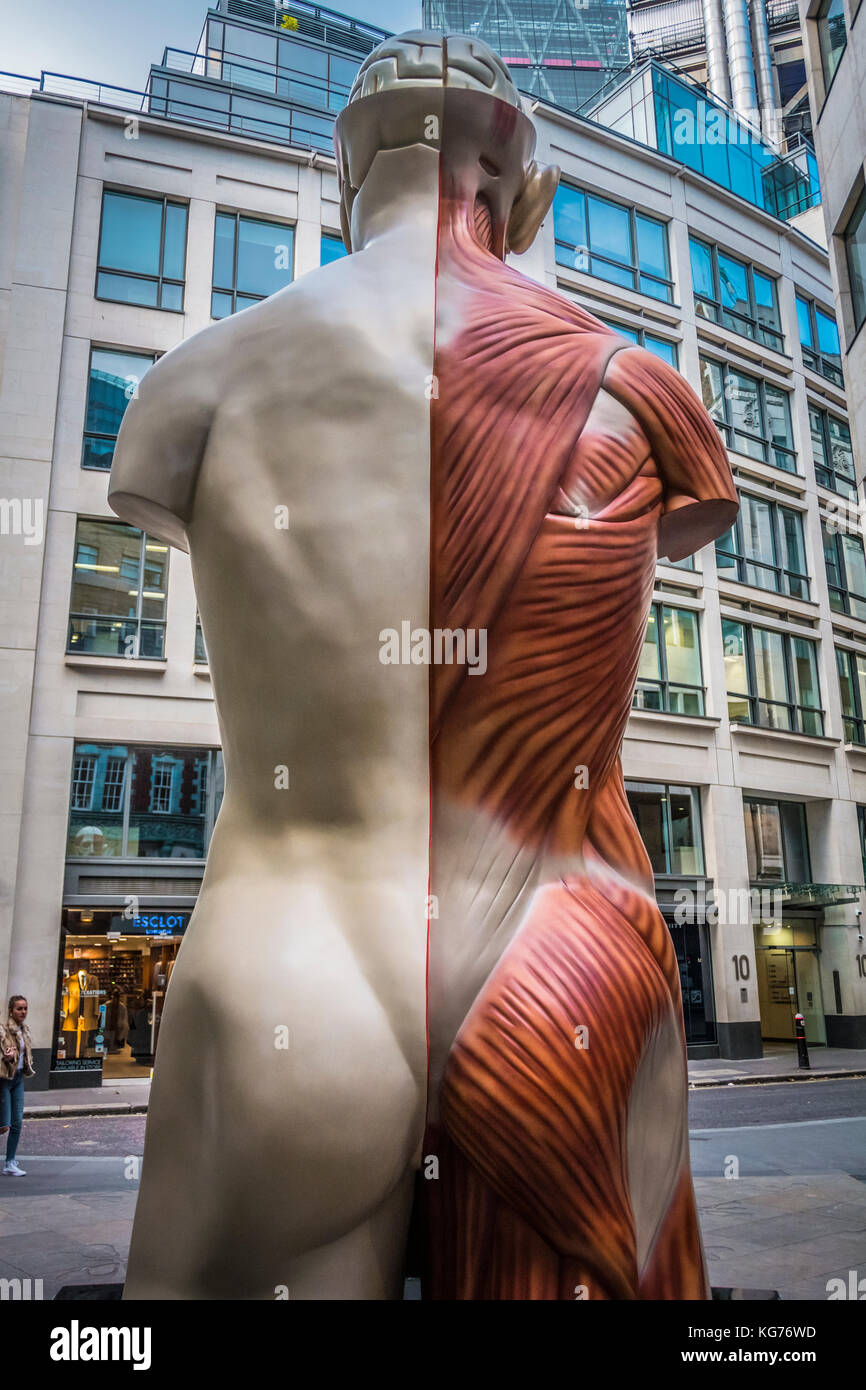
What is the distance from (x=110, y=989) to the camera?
51.3 feet

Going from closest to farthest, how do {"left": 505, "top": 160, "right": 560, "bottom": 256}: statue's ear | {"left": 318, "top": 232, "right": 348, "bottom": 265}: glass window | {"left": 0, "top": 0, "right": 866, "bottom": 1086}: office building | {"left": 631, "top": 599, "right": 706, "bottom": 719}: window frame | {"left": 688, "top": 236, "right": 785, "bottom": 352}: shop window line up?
{"left": 505, "top": 160, "right": 560, "bottom": 256}: statue's ear, {"left": 0, "top": 0, "right": 866, "bottom": 1086}: office building, {"left": 318, "top": 232, "right": 348, "bottom": 265}: glass window, {"left": 631, "top": 599, "right": 706, "bottom": 719}: window frame, {"left": 688, "top": 236, "right": 785, "bottom": 352}: shop window

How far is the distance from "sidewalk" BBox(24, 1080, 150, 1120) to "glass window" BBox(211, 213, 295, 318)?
1166cm

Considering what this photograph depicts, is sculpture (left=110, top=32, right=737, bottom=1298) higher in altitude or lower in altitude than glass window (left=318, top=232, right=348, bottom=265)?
lower

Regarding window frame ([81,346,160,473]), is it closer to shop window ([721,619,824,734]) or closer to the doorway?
shop window ([721,619,824,734])

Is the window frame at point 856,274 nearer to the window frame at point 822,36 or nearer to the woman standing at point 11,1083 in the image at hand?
the window frame at point 822,36

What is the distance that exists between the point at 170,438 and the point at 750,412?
22603 millimetres

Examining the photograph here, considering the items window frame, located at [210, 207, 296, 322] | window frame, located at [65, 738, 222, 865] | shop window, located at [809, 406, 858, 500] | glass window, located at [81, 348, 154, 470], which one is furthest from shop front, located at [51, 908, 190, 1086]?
shop window, located at [809, 406, 858, 500]

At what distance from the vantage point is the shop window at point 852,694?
2259 centimetres

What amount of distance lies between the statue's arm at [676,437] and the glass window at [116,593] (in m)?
14.7

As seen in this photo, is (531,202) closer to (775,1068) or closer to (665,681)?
(775,1068)

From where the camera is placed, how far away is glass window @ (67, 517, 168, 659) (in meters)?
15.8

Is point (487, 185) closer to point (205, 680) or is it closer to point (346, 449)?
point (346, 449)

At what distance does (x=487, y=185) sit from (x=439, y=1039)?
167 cm

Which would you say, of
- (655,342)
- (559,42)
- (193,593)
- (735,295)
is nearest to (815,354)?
(735,295)
